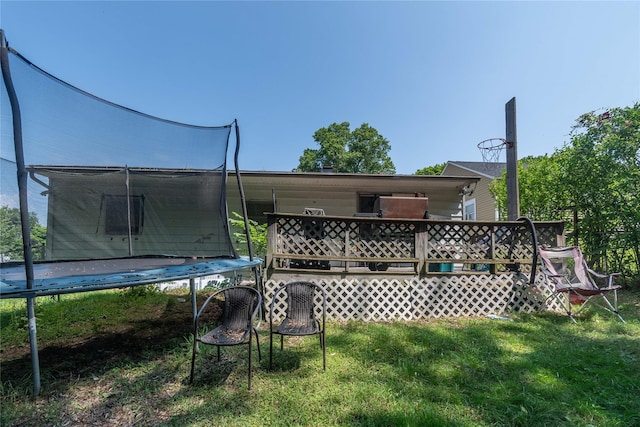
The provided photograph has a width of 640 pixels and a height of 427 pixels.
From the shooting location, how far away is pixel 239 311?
119 inches

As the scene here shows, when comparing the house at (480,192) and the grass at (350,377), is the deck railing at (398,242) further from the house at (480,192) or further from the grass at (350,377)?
the house at (480,192)

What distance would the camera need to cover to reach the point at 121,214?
4352 millimetres

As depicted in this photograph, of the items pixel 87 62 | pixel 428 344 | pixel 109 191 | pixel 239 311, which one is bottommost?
pixel 428 344

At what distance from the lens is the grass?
209 centimetres

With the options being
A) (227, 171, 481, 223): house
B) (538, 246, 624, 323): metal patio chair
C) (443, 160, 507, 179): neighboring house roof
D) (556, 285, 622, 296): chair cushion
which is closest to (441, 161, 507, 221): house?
(443, 160, 507, 179): neighboring house roof

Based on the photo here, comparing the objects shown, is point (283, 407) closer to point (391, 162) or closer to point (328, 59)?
point (328, 59)

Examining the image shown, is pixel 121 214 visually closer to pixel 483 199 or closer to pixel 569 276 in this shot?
pixel 569 276

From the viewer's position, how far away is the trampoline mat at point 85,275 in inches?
93.7

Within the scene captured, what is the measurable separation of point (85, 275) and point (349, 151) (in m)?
30.0

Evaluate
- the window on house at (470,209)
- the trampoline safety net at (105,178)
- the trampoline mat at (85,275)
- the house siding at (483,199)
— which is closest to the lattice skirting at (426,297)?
the trampoline mat at (85,275)

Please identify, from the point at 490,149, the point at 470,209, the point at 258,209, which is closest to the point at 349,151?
the point at 470,209

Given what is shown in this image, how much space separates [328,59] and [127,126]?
983 cm

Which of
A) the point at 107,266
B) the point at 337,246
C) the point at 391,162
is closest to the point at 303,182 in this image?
the point at 337,246

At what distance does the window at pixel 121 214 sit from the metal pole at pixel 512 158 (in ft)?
23.3
